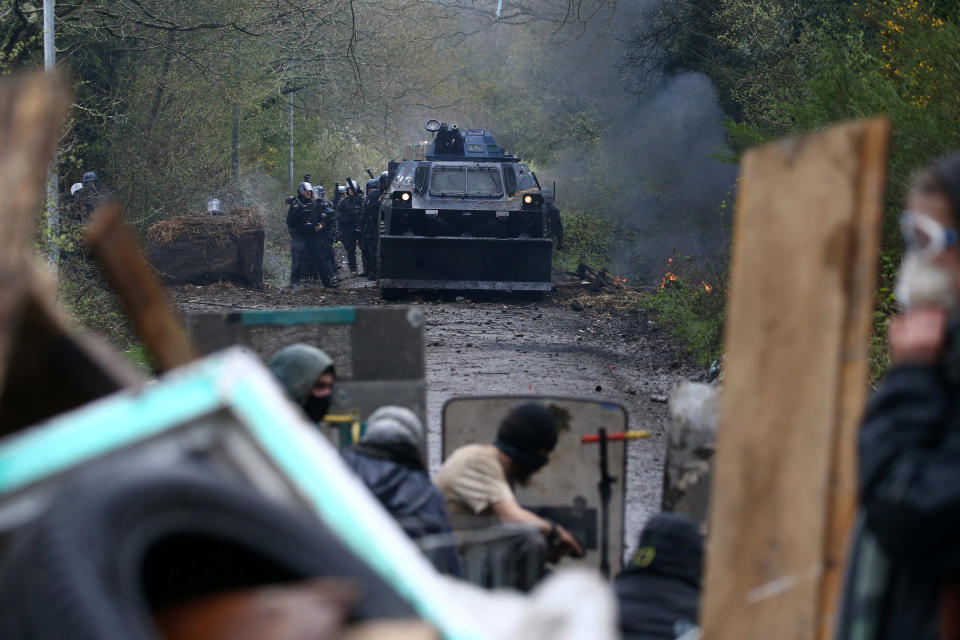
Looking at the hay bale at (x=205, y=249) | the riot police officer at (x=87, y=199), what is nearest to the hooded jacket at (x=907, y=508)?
the riot police officer at (x=87, y=199)

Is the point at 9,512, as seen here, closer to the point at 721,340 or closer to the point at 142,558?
the point at 142,558

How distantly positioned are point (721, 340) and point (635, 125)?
1788 centimetres

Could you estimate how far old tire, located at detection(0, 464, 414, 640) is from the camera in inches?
53.1

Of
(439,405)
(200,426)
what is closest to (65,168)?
(439,405)

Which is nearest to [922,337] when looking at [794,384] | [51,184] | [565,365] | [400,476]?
[794,384]

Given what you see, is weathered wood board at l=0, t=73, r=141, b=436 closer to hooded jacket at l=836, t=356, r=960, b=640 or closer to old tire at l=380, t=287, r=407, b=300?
hooded jacket at l=836, t=356, r=960, b=640

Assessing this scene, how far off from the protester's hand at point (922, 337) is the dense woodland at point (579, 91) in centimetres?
494

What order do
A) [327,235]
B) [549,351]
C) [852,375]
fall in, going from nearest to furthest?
[852,375], [549,351], [327,235]

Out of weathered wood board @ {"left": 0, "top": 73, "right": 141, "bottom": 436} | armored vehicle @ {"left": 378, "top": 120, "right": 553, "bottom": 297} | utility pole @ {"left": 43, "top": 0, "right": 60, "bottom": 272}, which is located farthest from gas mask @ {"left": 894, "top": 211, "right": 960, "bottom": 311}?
armored vehicle @ {"left": 378, "top": 120, "right": 553, "bottom": 297}

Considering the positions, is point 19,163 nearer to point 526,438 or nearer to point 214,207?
point 526,438

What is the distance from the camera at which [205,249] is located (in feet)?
60.3

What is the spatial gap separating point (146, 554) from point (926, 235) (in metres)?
1.18

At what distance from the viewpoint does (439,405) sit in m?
8.59

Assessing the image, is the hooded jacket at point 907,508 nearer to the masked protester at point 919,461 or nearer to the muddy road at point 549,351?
the masked protester at point 919,461
